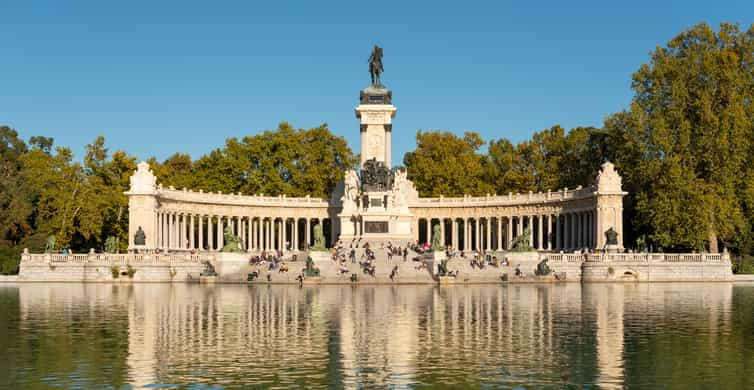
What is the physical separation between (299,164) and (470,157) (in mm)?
19974

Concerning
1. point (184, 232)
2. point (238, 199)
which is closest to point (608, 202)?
point (238, 199)

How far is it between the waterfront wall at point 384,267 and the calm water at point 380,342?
59.4 feet

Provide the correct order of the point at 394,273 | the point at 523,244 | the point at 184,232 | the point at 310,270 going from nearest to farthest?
the point at 310,270, the point at 394,273, the point at 523,244, the point at 184,232

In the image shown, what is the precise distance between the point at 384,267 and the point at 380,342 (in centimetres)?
3517

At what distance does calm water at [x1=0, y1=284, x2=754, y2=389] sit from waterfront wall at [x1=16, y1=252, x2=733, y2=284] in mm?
18094

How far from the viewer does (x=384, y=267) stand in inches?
2344

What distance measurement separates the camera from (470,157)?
10381cm

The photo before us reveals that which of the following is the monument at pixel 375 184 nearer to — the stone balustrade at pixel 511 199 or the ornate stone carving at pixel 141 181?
the stone balustrade at pixel 511 199

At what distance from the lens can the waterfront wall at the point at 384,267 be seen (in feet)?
197

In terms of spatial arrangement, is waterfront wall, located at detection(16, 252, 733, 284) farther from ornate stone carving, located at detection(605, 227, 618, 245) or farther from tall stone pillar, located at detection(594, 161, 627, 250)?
tall stone pillar, located at detection(594, 161, 627, 250)

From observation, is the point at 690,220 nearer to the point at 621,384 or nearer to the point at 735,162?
the point at 735,162

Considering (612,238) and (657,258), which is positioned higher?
(612,238)

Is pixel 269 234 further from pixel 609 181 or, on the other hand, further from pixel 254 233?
pixel 609 181

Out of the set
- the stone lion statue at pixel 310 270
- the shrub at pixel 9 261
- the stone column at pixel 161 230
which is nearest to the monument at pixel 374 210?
the stone column at pixel 161 230
